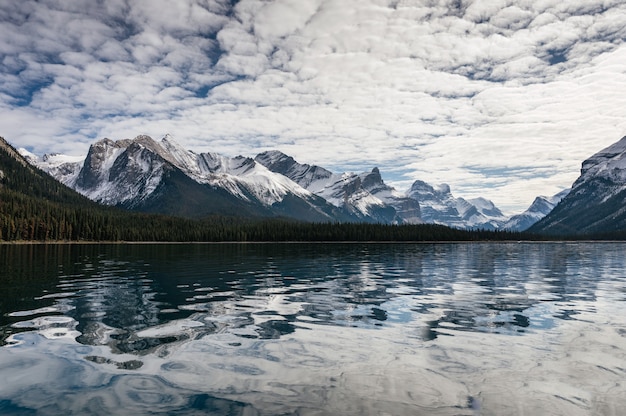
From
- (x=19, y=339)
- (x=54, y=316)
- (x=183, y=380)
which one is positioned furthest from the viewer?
(x=54, y=316)

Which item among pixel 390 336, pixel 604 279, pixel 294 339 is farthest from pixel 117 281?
pixel 604 279

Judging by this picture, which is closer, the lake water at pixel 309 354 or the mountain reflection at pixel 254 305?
the lake water at pixel 309 354

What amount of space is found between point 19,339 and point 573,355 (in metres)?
32.4

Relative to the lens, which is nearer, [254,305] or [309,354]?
[309,354]

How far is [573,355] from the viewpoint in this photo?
23.5 m

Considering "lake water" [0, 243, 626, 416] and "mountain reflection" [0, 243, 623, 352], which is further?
"mountain reflection" [0, 243, 623, 352]

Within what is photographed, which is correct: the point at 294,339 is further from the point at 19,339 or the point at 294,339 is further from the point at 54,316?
the point at 54,316

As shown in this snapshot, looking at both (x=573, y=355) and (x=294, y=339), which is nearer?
(x=573, y=355)

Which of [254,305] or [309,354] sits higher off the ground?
[309,354]

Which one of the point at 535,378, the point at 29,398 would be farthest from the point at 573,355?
the point at 29,398

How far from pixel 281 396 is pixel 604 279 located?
6981 cm

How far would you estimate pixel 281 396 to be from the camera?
57.0ft

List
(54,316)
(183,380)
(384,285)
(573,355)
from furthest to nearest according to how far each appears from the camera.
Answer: (384,285), (54,316), (573,355), (183,380)

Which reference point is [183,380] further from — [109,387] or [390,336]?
[390,336]
